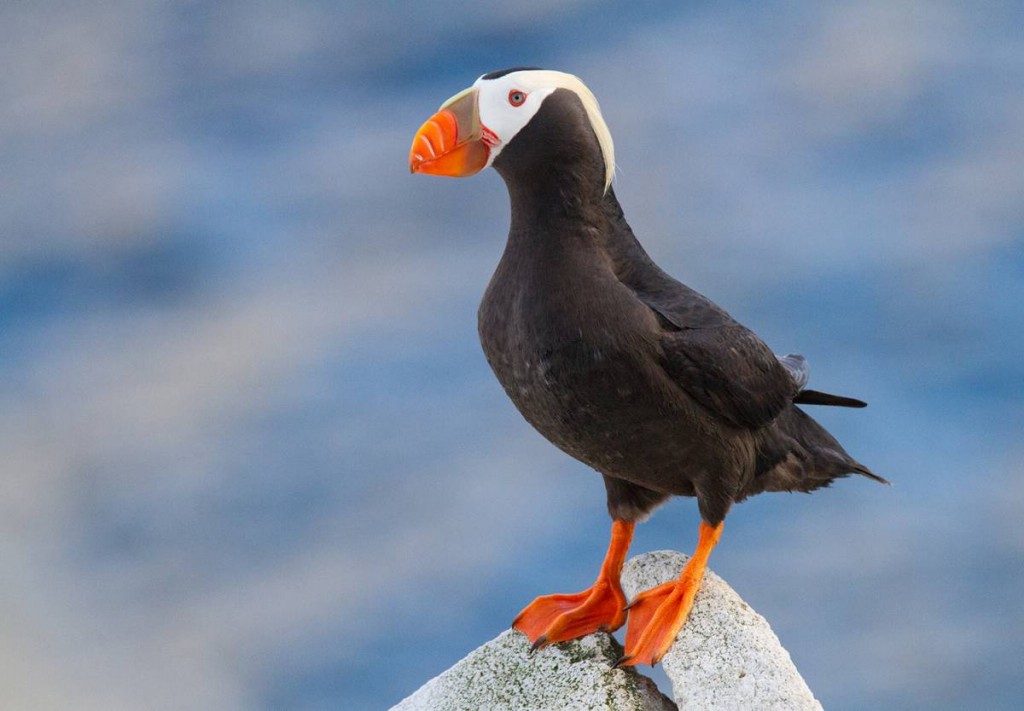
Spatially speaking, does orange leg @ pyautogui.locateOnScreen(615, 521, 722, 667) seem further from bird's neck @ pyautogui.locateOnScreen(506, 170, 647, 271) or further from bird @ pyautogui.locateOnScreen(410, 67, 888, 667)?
bird's neck @ pyautogui.locateOnScreen(506, 170, 647, 271)

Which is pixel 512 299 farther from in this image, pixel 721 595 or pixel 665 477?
pixel 721 595

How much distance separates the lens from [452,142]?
17.5 ft

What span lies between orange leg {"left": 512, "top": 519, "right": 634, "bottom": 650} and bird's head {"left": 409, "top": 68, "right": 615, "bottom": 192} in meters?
1.58

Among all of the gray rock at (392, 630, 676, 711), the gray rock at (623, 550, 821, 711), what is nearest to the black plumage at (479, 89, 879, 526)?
the gray rock at (623, 550, 821, 711)

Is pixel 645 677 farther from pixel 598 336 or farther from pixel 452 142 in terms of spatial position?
pixel 452 142

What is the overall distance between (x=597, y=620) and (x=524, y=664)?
34 centimetres

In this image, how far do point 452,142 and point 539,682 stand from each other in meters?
2.05

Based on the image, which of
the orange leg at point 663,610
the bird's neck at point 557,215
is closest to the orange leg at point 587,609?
the orange leg at point 663,610

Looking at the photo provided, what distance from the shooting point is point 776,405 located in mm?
5863

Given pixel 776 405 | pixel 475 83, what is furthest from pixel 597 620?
pixel 475 83

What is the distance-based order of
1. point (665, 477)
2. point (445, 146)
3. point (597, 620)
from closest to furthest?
point (445, 146) → point (665, 477) → point (597, 620)

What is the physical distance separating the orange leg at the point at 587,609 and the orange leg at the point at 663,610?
0.51 feet

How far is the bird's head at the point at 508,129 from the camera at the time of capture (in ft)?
17.4

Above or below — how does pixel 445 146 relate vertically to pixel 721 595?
above
